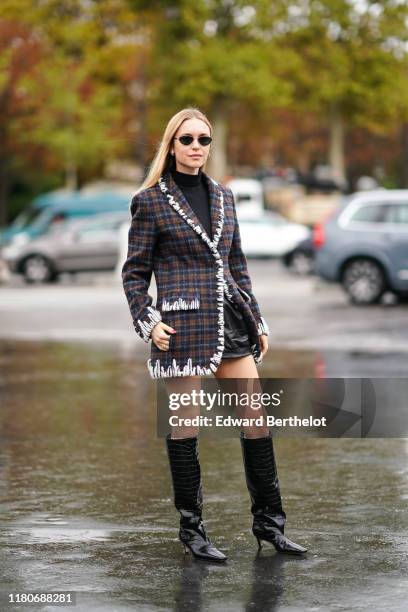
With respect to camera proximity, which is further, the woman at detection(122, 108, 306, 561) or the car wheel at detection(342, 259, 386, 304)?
the car wheel at detection(342, 259, 386, 304)

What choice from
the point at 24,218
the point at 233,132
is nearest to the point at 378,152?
the point at 233,132

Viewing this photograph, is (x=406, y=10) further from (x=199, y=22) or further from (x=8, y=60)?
(x=8, y=60)

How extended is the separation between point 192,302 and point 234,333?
24 cm

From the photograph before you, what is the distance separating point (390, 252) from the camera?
890 inches

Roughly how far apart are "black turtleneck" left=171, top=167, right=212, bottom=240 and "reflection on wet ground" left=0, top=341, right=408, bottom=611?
1.33m

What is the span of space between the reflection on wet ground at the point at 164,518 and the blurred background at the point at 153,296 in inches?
0.7

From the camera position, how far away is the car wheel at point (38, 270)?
33375 mm

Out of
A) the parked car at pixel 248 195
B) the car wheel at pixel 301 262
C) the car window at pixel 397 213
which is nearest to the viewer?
the car window at pixel 397 213

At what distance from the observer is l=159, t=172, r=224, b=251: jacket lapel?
5.83m

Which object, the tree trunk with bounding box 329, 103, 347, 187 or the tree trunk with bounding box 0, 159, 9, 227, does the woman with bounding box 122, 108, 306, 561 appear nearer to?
the tree trunk with bounding box 0, 159, 9, 227

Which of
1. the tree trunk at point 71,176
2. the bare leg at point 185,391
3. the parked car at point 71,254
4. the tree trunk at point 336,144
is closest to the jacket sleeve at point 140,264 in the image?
the bare leg at point 185,391

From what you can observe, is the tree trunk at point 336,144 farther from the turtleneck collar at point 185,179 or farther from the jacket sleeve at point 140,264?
the jacket sleeve at point 140,264

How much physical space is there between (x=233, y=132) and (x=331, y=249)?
58.5 meters

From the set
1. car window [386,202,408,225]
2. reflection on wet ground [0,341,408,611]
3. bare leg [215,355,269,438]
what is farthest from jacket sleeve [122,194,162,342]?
car window [386,202,408,225]
